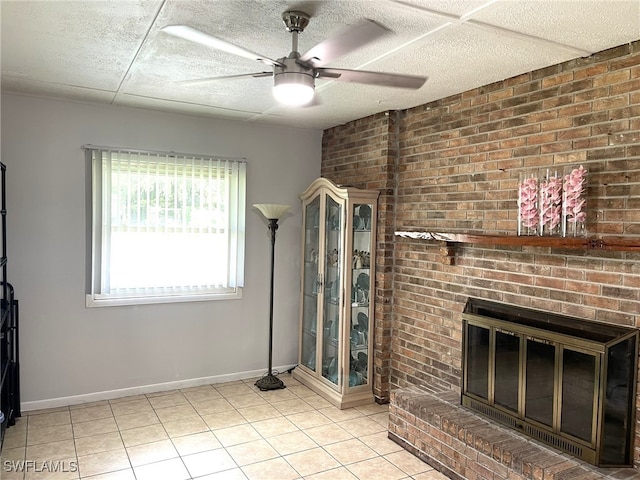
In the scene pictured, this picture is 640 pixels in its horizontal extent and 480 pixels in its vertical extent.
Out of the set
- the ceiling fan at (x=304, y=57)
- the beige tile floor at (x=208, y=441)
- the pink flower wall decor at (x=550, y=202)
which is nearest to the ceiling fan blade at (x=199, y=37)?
the ceiling fan at (x=304, y=57)

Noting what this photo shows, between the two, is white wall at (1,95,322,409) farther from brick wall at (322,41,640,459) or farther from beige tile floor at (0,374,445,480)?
brick wall at (322,41,640,459)

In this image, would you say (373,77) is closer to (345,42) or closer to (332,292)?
(345,42)

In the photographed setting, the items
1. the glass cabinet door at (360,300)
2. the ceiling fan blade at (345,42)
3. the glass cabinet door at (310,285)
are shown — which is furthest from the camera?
the glass cabinet door at (310,285)

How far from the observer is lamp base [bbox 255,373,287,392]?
14.7 ft

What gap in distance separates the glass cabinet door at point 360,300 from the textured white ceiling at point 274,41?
1.11m

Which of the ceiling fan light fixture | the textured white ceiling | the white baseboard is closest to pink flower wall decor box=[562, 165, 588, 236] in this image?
the textured white ceiling

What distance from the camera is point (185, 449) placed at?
330cm

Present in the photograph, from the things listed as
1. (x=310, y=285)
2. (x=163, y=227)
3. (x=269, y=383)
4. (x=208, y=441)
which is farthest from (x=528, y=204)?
(x=163, y=227)

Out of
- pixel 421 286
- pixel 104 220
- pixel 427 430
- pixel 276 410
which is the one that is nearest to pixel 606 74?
pixel 421 286

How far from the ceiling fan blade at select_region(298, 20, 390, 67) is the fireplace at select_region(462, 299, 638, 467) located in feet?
6.08

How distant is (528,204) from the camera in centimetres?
287

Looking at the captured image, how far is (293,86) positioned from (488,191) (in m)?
1.74

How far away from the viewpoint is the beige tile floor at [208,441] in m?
3.01

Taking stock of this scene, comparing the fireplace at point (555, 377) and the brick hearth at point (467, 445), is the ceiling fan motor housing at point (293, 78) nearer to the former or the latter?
the fireplace at point (555, 377)
